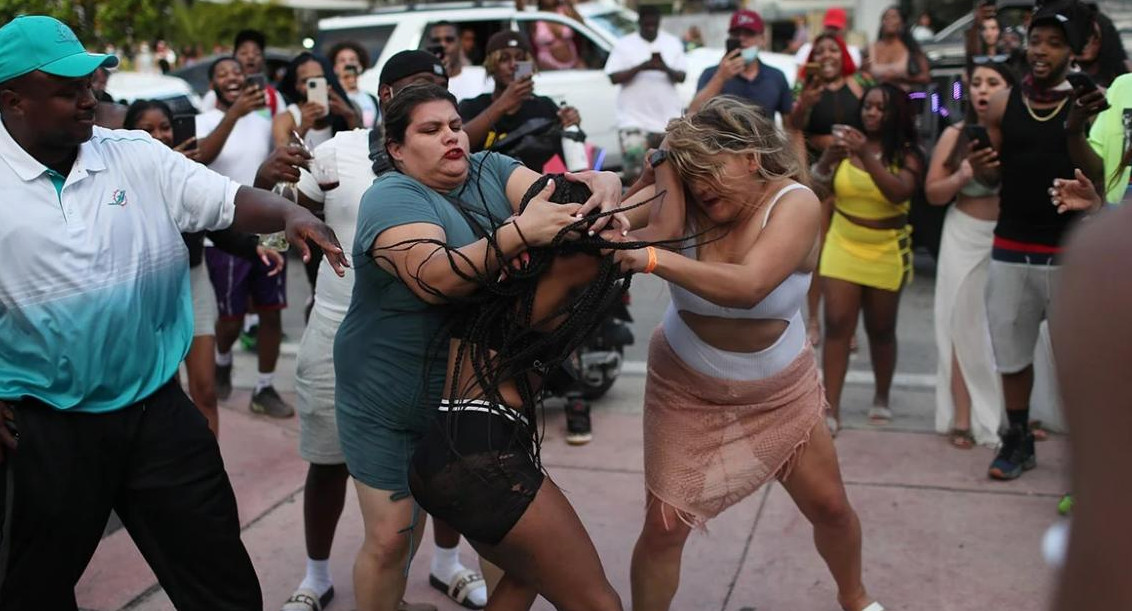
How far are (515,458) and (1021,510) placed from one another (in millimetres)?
2811

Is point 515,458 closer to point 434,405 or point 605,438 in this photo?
point 434,405

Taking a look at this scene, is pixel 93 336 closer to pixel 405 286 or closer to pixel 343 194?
pixel 405 286

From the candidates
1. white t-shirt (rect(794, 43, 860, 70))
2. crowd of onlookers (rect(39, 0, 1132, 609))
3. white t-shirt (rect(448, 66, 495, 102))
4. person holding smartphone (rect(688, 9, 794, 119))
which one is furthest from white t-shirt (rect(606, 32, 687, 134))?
crowd of onlookers (rect(39, 0, 1132, 609))

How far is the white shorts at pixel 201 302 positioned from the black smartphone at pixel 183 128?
0.57 meters

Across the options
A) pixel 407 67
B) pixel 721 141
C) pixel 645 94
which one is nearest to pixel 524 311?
pixel 721 141

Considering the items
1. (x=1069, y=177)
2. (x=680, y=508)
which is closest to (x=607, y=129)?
(x=1069, y=177)

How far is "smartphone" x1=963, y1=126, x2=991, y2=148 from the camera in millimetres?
5082

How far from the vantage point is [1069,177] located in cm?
503

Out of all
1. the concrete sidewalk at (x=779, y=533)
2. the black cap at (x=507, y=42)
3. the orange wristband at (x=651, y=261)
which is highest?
the orange wristband at (x=651, y=261)

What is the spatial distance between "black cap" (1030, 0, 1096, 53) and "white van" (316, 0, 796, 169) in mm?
6700

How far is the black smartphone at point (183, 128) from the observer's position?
549 cm

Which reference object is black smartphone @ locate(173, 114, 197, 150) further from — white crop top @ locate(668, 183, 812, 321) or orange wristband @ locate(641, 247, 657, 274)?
orange wristband @ locate(641, 247, 657, 274)

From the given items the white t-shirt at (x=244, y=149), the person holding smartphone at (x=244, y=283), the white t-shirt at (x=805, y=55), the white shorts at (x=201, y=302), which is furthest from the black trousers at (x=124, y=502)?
the white t-shirt at (x=805, y=55)

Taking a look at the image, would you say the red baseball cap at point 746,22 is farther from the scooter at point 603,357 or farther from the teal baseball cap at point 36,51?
the teal baseball cap at point 36,51
